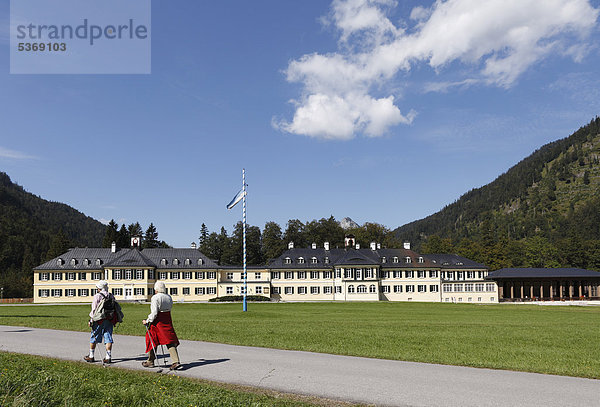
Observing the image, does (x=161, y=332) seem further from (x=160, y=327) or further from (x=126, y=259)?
(x=126, y=259)

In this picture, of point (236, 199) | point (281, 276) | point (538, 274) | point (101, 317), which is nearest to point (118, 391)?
point (101, 317)

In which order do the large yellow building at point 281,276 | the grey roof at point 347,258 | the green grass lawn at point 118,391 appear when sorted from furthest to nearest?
the grey roof at point 347,258 < the large yellow building at point 281,276 < the green grass lawn at point 118,391

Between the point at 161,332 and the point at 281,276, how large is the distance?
239 ft

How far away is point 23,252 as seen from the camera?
154500 mm

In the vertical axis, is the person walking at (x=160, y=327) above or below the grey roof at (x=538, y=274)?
above

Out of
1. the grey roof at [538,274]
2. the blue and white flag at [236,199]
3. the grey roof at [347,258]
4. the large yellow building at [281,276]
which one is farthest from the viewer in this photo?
the grey roof at [538,274]

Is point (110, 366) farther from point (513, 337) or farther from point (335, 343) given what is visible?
point (513, 337)

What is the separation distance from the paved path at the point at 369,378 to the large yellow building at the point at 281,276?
68.9m

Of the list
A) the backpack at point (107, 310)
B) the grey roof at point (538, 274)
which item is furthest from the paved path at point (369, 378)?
the grey roof at point (538, 274)

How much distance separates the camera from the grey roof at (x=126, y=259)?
79.8 meters

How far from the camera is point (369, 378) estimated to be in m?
9.80

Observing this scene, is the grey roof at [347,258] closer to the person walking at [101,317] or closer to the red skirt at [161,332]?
the person walking at [101,317]

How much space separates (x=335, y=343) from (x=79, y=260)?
76.5 m

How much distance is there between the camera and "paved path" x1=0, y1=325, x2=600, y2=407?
8227mm
